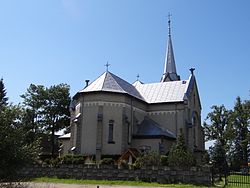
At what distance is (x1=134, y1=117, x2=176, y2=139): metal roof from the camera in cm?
3822

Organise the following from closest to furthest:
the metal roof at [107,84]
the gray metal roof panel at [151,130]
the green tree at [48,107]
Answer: the metal roof at [107,84] → the gray metal roof panel at [151,130] → the green tree at [48,107]

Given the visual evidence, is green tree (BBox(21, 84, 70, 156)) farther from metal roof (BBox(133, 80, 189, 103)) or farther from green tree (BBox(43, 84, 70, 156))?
metal roof (BBox(133, 80, 189, 103))

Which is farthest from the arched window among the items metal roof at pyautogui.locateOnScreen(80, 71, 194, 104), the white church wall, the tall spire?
the tall spire

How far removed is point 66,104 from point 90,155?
68.1ft

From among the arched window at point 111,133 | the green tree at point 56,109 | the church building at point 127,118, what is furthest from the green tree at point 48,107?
the arched window at point 111,133

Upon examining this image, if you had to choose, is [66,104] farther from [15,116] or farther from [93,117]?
[15,116]

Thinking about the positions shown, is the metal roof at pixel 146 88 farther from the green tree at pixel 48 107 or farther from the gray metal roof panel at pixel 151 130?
the green tree at pixel 48 107

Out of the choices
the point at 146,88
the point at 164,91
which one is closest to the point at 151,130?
the point at 164,91

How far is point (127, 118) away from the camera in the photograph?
37.5 meters

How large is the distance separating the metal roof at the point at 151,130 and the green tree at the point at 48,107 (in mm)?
18147

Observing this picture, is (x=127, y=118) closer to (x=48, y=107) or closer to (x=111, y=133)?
(x=111, y=133)

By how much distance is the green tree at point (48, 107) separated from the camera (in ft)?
175

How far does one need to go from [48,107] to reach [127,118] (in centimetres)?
2070

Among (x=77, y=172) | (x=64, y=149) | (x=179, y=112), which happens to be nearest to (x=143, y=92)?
(x=179, y=112)
